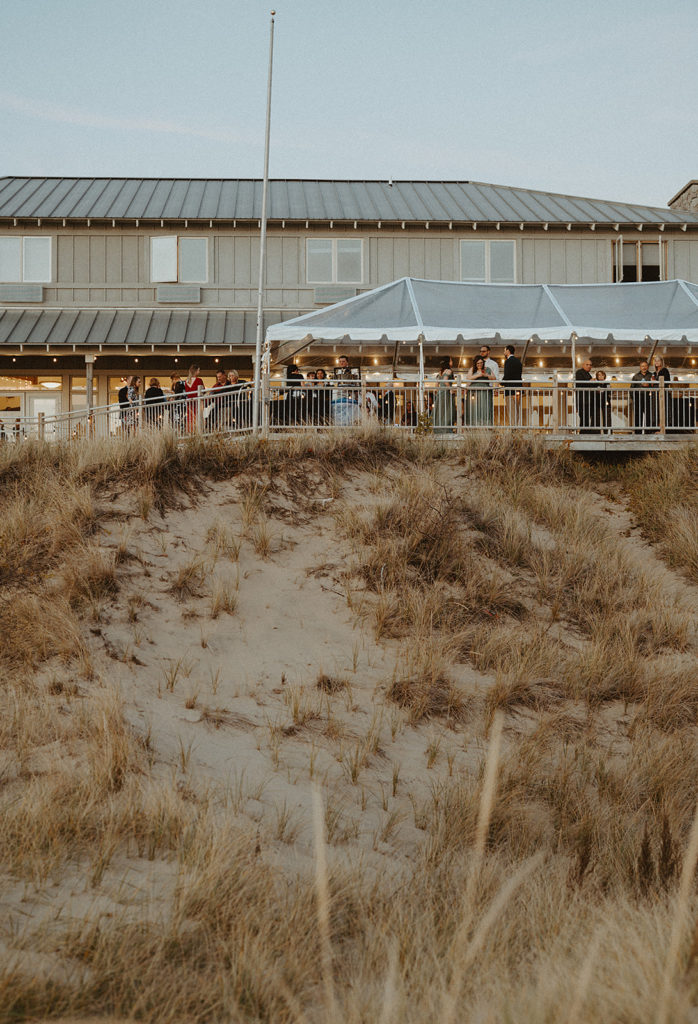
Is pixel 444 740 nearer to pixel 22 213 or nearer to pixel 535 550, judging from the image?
pixel 535 550

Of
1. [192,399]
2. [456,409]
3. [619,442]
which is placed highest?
[192,399]

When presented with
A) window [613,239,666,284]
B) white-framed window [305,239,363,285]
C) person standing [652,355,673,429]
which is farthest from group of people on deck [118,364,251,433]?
window [613,239,666,284]

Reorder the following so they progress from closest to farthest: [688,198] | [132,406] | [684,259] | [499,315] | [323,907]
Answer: [323,907] < [132,406] < [499,315] < [684,259] < [688,198]

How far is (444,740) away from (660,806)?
2.02 meters

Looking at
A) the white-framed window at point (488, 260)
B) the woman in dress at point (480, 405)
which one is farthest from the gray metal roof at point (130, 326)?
the woman in dress at point (480, 405)

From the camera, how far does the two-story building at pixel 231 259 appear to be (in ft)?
82.3

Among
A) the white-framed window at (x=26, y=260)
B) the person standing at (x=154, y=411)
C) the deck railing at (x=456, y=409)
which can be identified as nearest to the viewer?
the person standing at (x=154, y=411)

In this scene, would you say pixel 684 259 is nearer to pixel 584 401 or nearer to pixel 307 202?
pixel 307 202

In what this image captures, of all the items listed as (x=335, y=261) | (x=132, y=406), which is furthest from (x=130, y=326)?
(x=132, y=406)

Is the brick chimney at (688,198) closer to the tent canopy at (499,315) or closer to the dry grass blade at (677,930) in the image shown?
the tent canopy at (499,315)

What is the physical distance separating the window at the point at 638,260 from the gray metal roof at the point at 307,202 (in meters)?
0.75

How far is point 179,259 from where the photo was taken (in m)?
25.5

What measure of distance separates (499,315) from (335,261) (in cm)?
902

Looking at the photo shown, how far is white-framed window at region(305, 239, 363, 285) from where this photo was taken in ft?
83.9
